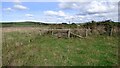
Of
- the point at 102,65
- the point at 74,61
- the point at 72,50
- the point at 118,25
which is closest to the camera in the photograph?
the point at 102,65

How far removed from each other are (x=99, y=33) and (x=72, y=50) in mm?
11482

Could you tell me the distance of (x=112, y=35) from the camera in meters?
25.3

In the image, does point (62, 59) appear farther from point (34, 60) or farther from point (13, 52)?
point (13, 52)

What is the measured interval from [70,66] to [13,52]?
6313mm

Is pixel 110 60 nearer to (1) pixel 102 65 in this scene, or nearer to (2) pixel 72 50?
(1) pixel 102 65

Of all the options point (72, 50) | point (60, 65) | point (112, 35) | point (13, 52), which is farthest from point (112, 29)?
point (60, 65)

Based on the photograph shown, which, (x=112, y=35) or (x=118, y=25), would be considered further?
(x=118, y=25)

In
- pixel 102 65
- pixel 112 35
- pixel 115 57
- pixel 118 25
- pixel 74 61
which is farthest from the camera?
pixel 118 25

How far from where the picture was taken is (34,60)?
1338 cm

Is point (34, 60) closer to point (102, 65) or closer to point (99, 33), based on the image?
point (102, 65)

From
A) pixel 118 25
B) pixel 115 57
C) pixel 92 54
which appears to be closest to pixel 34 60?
pixel 92 54

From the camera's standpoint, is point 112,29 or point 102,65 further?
point 112,29

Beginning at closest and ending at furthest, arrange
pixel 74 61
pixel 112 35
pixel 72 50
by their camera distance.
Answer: pixel 74 61, pixel 72 50, pixel 112 35

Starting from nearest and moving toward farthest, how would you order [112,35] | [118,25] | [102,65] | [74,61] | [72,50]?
1. [102,65]
2. [74,61]
3. [72,50]
4. [112,35]
5. [118,25]
